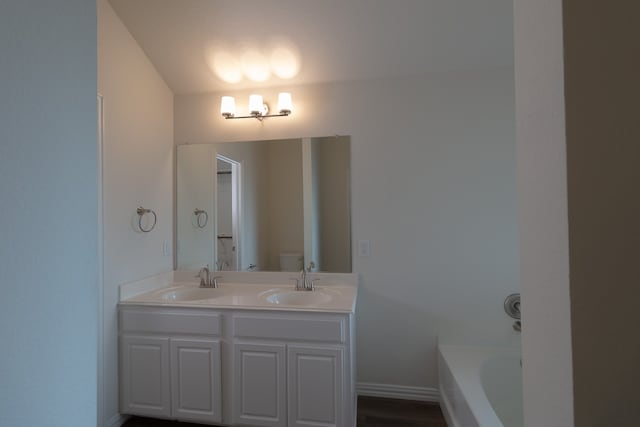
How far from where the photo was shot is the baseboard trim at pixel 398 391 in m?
2.15

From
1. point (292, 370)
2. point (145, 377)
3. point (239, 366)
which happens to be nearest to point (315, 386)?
point (292, 370)

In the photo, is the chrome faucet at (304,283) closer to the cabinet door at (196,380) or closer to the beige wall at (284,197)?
the beige wall at (284,197)

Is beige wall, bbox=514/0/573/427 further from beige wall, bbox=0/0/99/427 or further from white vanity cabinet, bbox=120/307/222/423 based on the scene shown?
white vanity cabinet, bbox=120/307/222/423

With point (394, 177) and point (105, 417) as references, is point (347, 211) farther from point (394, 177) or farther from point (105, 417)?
point (105, 417)

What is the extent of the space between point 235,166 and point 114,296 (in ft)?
4.09

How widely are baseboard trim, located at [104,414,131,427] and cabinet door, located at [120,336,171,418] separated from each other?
0.06 metres

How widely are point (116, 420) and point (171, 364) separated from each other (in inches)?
21.9

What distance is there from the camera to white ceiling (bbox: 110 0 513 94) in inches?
72.8

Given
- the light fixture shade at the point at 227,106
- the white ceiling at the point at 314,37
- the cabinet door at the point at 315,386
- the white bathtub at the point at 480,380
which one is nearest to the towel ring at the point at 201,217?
the light fixture shade at the point at 227,106

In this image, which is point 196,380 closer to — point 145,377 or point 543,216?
point 145,377

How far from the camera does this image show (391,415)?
6.53 feet

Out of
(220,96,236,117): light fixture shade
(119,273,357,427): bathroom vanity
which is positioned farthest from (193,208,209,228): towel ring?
(220,96,236,117): light fixture shade

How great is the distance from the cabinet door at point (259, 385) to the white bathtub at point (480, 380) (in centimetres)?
102

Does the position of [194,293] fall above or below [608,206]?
below
